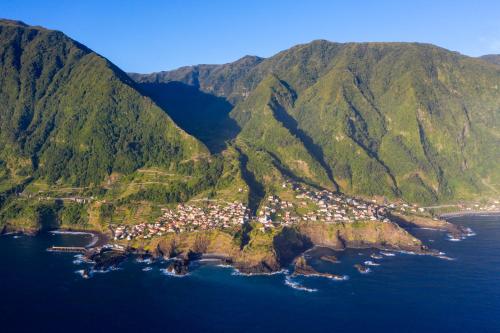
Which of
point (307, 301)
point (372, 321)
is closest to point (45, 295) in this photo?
point (307, 301)

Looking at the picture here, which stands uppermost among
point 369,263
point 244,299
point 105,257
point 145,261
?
point 369,263

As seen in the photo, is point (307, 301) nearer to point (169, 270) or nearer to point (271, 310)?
point (271, 310)

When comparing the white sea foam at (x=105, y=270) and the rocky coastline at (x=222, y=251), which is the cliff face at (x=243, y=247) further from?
the white sea foam at (x=105, y=270)

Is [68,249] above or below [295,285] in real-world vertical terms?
below

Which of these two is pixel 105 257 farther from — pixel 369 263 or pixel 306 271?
pixel 369 263

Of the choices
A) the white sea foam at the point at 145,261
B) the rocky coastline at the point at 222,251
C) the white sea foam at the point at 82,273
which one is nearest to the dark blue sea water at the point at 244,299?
the white sea foam at the point at 82,273

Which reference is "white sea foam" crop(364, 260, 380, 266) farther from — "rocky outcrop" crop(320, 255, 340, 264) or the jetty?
the jetty

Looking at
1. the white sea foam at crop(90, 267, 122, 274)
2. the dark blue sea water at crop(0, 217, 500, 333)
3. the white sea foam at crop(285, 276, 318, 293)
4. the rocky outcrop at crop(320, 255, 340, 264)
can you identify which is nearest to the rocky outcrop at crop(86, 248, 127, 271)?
the white sea foam at crop(90, 267, 122, 274)

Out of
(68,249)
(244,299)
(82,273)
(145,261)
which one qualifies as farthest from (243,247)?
(68,249)
